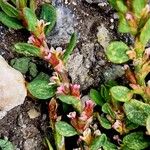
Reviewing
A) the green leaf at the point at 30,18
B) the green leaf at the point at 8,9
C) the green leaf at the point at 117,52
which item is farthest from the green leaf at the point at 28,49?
the green leaf at the point at 117,52

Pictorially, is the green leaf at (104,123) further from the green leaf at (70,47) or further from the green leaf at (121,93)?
the green leaf at (70,47)

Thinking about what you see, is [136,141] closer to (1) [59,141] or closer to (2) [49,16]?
(1) [59,141]

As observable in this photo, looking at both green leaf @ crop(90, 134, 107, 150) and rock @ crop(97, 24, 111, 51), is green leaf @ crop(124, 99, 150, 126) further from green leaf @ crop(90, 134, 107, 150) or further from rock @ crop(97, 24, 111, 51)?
rock @ crop(97, 24, 111, 51)

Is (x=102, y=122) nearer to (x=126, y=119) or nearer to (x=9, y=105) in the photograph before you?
(x=126, y=119)

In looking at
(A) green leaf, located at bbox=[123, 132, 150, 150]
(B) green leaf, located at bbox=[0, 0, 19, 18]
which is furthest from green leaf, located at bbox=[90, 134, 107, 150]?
(B) green leaf, located at bbox=[0, 0, 19, 18]

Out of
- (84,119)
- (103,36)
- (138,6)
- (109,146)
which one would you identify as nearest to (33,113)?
(84,119)

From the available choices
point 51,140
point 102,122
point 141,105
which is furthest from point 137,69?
point 51,140
